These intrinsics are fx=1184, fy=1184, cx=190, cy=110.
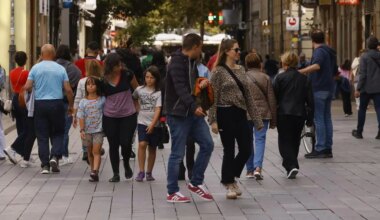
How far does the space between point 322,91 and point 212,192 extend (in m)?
5.14

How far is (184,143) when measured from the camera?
13.0m

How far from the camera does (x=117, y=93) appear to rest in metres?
15.3

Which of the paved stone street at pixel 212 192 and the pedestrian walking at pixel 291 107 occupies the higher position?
the pedestrian walking at pixel 291 107

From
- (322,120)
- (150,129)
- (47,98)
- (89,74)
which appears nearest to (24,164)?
(47,98)

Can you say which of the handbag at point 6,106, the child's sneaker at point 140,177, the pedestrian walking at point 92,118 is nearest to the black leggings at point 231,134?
the child's sneaker at point 140,177

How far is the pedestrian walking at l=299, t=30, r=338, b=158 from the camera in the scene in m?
18.5

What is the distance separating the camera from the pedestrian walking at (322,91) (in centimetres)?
1848

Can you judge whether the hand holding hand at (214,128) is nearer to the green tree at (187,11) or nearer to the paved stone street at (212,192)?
the paved stone street at (212,192)

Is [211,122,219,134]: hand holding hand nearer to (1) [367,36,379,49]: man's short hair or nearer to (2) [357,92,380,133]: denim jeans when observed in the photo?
(1) [367,36,379,49]: man's short hair

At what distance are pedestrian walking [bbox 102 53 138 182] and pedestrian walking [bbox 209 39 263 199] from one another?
7.64 feet

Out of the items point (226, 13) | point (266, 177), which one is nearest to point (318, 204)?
point (266, 177)

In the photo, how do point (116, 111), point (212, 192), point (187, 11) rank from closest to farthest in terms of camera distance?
point (212, 192)
point (116, 111)
point (187, 11)

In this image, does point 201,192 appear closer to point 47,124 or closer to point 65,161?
point 47,124

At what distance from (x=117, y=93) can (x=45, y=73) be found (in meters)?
1.57
